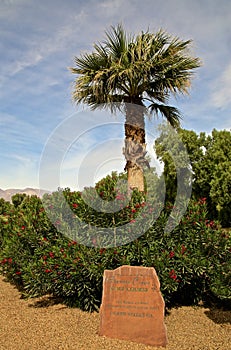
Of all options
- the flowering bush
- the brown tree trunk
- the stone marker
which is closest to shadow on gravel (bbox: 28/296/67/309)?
the flowering bush

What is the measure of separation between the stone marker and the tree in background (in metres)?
17.7

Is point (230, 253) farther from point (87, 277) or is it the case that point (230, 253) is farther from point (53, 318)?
point (53, 318)

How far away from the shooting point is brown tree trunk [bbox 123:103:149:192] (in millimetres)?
9172

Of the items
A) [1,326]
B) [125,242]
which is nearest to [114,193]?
[125,242]

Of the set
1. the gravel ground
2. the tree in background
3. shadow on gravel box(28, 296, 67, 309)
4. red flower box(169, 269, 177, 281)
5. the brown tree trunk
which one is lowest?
the gravel ground

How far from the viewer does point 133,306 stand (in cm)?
471

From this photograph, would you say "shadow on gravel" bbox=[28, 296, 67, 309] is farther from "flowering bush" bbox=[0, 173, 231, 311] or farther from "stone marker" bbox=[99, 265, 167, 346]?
"stone marker" bbox=[99, 265, 167, 346]

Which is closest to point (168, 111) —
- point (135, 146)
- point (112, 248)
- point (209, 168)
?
point (135, 146)

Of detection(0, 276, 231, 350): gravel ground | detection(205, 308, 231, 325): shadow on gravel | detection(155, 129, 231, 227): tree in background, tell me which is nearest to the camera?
detection(0, 276, 231, 350): gravel ground

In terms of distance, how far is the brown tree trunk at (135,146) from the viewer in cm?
917

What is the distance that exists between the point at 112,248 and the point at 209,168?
20.8 metres

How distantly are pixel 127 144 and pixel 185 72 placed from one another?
2541 millimetres

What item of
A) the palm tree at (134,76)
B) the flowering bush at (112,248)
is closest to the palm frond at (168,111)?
the palm tree at (134,76)

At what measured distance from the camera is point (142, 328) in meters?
4.64
